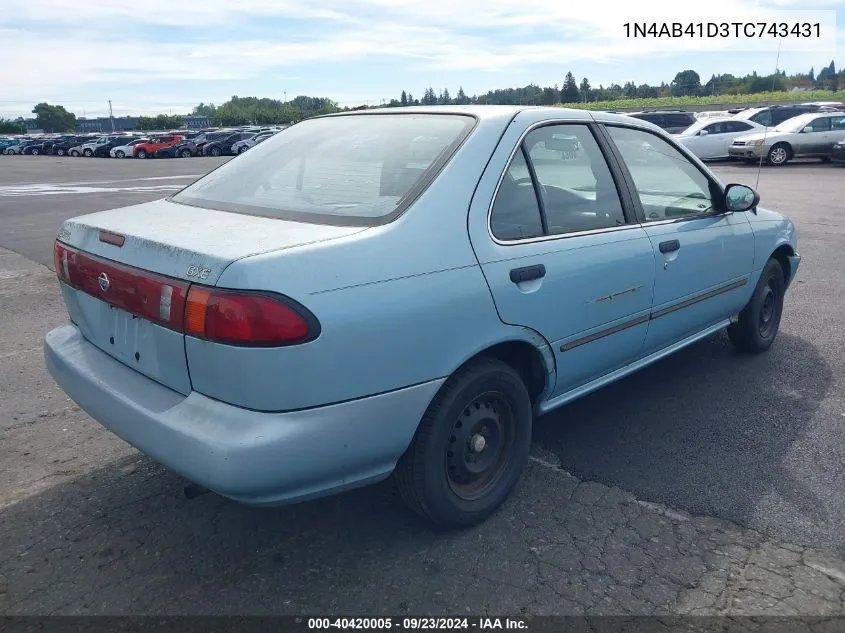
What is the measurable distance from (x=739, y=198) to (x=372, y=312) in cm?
286

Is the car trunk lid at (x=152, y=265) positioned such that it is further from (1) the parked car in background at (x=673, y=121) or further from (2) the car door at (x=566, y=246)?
(1) the parked car in background at (x=673, y=121)

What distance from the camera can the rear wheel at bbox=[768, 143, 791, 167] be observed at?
2211cm

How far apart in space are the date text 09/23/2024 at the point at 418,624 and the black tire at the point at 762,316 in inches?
127

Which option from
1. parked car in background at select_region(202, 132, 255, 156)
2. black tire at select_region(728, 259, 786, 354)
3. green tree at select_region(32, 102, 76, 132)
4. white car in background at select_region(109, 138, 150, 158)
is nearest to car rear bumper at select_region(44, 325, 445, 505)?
black tire at select_region(728, 259, 786, 354)

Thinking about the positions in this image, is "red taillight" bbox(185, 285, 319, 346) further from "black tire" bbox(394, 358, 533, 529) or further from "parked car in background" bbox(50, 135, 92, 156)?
"parked car in background" bbox(50, 135, 92, 156)

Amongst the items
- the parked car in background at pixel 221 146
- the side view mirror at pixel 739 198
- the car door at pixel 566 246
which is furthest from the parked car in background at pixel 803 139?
the parked car in background at pixel 221 146

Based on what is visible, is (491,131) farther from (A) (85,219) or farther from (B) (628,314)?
(A) (85,219)

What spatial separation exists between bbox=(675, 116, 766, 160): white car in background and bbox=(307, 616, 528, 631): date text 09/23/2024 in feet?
76.1

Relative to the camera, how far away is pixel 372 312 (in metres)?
2.43

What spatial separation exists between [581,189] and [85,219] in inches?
88.2

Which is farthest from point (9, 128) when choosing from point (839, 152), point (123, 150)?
point (839, 152)

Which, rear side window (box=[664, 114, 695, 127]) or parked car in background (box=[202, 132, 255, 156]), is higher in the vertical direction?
parked car in background (box=[202, 132, 255, 156])

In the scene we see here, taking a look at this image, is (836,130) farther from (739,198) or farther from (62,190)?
(62,190)

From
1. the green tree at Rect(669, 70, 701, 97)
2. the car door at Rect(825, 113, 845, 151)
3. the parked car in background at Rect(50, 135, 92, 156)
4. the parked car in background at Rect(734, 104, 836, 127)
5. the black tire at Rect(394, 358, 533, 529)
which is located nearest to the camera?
the black tire at Rect(394, 358, 533, 529)
